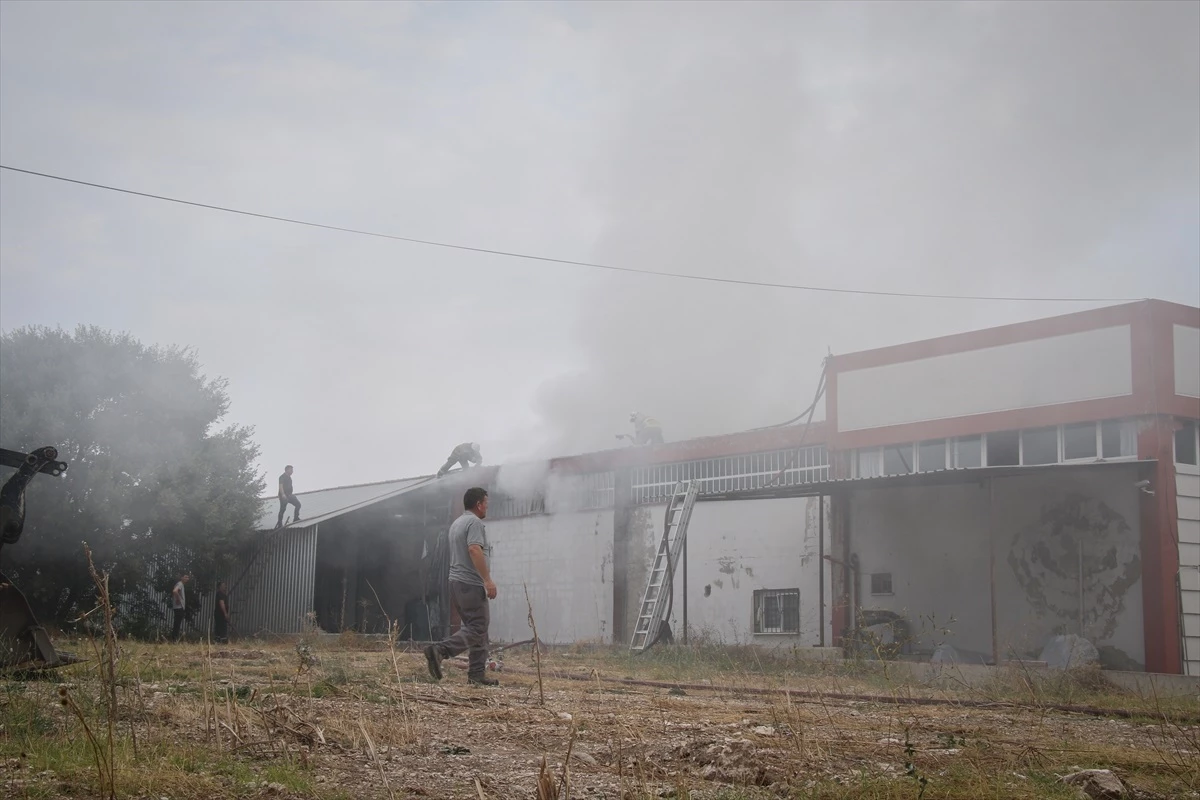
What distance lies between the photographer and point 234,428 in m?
23.2

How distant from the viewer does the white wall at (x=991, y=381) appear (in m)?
14.3

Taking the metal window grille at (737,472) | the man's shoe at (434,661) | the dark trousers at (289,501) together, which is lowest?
the man's shoe at (434,661)

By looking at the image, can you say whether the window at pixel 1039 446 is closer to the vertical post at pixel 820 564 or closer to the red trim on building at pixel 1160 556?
the red trim on building at pixel 1160 556

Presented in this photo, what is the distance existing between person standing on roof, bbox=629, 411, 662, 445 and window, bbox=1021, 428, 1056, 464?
817 centimetres

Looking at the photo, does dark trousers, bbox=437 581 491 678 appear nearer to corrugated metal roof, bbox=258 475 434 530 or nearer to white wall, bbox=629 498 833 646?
white wall, bbox=629 498 833 646

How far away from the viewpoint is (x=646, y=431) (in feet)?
71.7

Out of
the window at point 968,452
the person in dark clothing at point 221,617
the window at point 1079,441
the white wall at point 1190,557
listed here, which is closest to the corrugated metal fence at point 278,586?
the person in dark clothing at point 221,617

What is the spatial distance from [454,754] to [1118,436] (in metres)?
12.3

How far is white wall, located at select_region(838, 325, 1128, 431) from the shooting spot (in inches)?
563

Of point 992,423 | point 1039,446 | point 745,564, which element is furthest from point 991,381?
point 745,564

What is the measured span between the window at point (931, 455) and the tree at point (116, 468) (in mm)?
13867

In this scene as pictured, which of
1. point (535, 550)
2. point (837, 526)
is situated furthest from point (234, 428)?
point (837, 526)

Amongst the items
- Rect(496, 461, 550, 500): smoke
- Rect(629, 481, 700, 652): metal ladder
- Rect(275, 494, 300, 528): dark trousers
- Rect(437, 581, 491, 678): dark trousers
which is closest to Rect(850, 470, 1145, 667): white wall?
Rect(629, 481, 700, 652): metal ladder

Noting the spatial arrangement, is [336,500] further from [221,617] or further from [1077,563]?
[1077,563]
